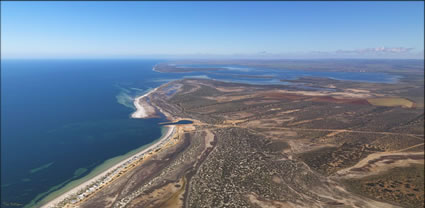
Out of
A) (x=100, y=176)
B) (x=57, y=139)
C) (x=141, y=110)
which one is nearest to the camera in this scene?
(x=100, y=176)

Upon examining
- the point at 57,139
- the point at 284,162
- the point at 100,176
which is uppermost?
the point at 57,139

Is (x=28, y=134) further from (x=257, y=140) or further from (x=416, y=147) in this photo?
(x=416, y=147)

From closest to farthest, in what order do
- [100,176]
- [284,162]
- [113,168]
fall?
[100,176] → [113,168] → [284,162]

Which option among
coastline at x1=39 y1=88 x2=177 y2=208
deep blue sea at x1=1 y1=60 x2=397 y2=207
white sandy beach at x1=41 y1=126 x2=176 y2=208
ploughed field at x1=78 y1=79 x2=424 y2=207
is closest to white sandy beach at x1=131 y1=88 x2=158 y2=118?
deep blue sea at x1=1 y1=60 x2=397 y2=207

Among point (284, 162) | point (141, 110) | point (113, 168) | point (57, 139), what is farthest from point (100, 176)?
point (141, 110)

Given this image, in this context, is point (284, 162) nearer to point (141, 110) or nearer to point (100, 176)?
point (100, 176)

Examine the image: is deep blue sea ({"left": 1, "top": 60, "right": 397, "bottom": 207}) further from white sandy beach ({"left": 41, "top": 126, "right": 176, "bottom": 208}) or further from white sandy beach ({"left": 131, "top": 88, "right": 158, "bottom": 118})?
white sandy beach ({"left": 41, "top": 126, "right": 176, "bottom": 208})

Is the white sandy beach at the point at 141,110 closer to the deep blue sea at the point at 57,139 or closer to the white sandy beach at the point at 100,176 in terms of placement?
the deep blue sea at the point at 57,139

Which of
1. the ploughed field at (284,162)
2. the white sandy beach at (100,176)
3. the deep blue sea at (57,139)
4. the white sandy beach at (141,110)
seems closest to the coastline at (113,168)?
the white sandy beach at (100,176)

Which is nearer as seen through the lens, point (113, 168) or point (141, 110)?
point (113, 168)
